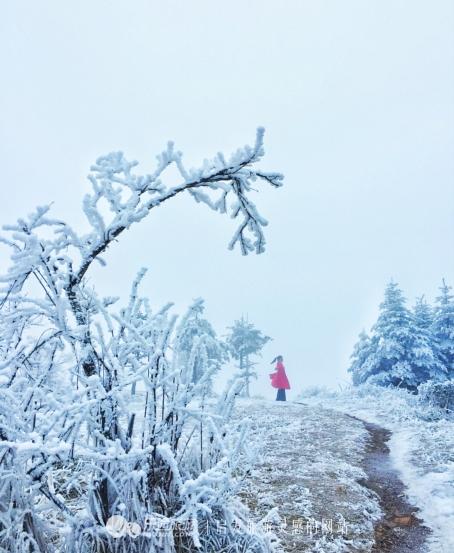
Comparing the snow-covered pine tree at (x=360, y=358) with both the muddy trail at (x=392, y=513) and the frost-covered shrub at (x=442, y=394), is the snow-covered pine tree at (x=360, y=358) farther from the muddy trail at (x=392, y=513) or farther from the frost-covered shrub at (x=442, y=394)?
the muddy trail at (x=392, y=513)

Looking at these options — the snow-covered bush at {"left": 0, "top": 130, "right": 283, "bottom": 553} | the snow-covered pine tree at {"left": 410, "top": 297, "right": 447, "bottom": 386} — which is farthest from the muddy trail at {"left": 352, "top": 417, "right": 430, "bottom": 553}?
the snow-covered pine tree at {"left": 410, "top": 297, "right": 447, "bottom": 386}

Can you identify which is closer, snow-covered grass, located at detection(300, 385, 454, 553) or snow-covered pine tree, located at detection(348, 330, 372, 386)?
snow-covered grass, located at detection(300, 385, 454, 553)

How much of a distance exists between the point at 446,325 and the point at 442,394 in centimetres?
1089

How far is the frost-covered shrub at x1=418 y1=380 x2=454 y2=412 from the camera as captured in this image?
12789mm

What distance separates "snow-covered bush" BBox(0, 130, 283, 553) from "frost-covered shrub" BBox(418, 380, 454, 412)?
10870 millimetres

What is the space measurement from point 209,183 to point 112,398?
202 centimetres

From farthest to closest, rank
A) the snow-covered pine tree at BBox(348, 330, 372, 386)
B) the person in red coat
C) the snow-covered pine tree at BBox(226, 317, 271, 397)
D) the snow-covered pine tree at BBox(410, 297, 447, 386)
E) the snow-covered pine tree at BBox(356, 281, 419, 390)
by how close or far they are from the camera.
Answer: the snow-covered pine tree at BBox(226, 317, 271, 397) < the snow-covered pine tree at BBox(348, 330, 372, 386) < the snow-covered pine tree at BBox(356, 281, 419, 390) < the snow-covered pine tree at BBox(410, 297, 447, 386) < the person in red coat

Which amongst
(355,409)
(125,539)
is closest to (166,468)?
(125,539)

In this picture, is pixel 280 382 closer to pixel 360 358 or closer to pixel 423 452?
pixel 360 358

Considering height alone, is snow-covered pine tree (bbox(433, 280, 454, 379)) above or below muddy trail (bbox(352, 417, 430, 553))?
above

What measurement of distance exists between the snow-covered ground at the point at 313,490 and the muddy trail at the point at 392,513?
0.13m

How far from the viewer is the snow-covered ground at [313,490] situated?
4586 millimetres

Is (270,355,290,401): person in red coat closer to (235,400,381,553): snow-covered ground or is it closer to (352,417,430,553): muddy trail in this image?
(235,400,381,553): snow-covered ground
